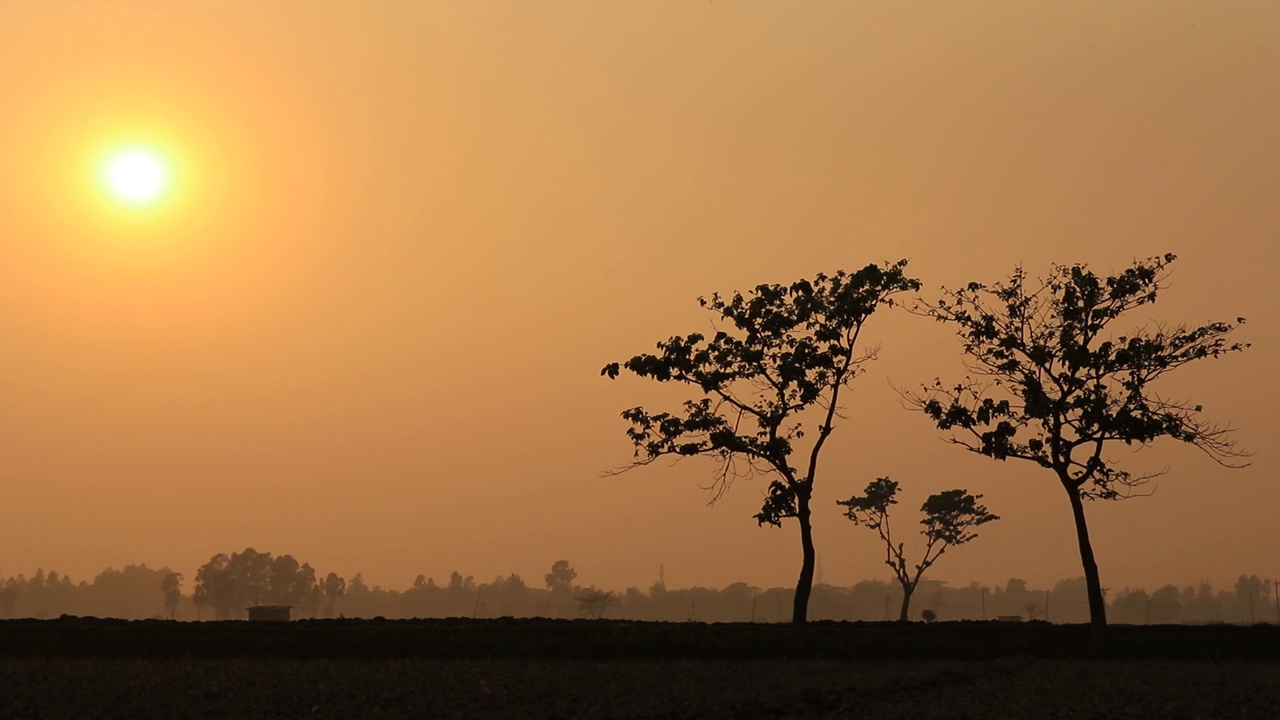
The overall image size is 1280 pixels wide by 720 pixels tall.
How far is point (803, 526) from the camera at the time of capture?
63125mm

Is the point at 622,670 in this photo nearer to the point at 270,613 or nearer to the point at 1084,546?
the point at 1084,546

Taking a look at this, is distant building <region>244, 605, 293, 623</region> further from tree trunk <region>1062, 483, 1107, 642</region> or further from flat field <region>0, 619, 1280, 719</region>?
tree trunk <region>1062, 483, 1107, 642</region>

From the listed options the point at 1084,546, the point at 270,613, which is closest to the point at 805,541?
the point at 1084,546

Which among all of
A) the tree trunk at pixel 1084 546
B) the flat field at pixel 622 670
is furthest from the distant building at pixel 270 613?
the tree trunk at pixel 1084 546

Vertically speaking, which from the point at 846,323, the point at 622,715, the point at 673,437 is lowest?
the point at 622,715

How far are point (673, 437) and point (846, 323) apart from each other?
9.82 metres

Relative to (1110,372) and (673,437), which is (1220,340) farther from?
(673,437)

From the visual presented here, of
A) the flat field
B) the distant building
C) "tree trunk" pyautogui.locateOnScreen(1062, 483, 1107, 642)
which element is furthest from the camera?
the distant building

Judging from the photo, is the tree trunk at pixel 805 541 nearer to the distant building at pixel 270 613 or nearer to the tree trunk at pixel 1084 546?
the tree trunk at pixel 1084 546

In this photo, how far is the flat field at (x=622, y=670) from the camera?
3503cm

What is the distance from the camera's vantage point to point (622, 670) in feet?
140

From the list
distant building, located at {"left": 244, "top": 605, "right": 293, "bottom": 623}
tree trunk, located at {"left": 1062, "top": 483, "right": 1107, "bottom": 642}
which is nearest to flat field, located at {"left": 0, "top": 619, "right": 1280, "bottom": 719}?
tree trunk, located at {"left": 1062, "top": 483, "right": 1107, "bottom": 642}

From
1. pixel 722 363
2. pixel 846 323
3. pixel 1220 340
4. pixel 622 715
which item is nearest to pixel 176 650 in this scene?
pixel 622 715

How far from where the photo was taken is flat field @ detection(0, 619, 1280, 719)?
35.0 m
